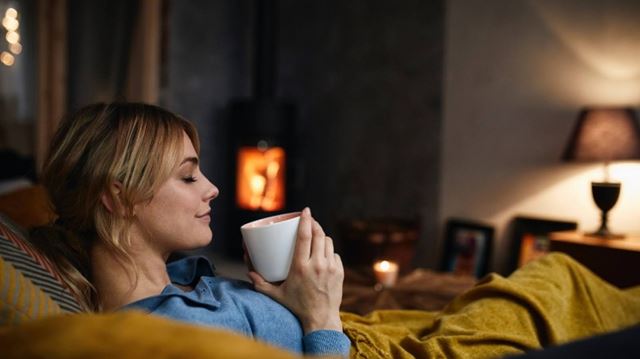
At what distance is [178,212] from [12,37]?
417cm

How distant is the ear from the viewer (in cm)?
100

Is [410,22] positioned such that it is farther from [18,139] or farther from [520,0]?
[18,139]

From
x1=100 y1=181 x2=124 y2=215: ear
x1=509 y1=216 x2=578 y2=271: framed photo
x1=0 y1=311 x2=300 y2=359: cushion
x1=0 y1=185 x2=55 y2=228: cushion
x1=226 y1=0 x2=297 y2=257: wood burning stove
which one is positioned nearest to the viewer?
x1=0 y1=311 x2=300 y2=359: cushion

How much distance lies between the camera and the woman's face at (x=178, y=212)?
104cm

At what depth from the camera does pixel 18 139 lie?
4.59 m

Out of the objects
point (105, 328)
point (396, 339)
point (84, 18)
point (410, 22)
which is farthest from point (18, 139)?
point (105, 328)

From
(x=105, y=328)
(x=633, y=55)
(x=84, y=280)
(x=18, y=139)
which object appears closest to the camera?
(x=105, y=328)

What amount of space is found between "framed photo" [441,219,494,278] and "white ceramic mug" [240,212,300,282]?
2.52 meters

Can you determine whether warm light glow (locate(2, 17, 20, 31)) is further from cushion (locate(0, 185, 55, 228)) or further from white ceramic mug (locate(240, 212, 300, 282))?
white ceramic mug (locate(240, 212, 300, 282))

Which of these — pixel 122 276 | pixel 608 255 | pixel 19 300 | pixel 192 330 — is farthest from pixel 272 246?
pixel 608 255

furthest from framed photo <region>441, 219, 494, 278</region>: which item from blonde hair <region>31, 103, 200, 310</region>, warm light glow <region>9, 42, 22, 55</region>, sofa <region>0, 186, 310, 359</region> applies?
warm light glow <region>9, 42, 22, 55</region>

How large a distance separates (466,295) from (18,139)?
4.38 m

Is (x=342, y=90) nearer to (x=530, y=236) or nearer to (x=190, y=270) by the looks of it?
(x=530, y=236)

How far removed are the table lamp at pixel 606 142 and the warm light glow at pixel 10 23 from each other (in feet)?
13.4
